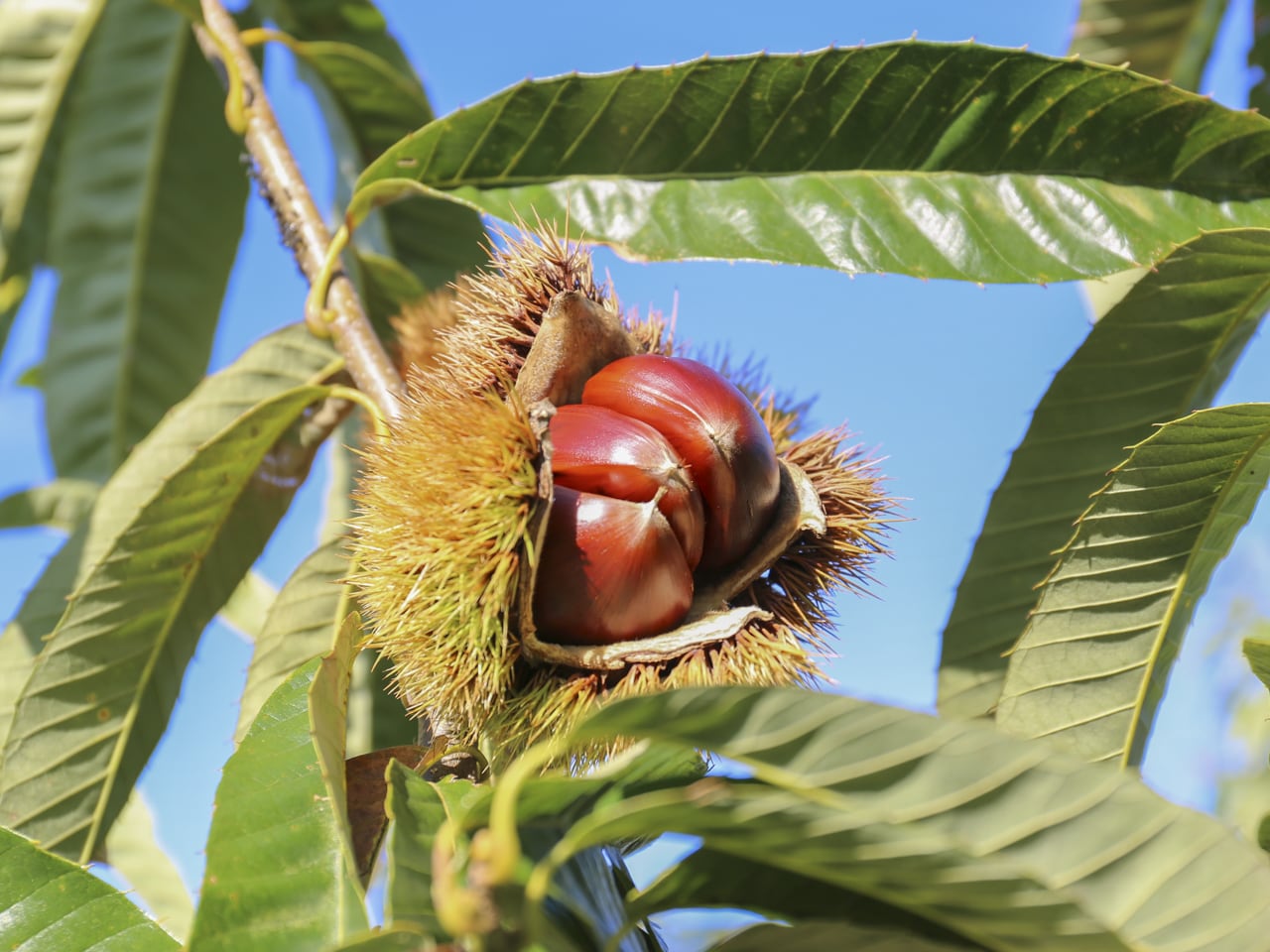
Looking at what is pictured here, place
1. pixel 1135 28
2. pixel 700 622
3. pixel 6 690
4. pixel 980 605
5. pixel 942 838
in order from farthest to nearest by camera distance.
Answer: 1. pixel 1135 28
2. pixel 6 690
3. pixel 980 605
4. pixel 700 622
5. pixel 942 838

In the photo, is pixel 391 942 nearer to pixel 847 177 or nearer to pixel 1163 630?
pixel 1163 630

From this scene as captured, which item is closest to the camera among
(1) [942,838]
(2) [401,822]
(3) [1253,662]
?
(1) [942,838]

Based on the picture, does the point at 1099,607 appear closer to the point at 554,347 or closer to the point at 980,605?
the point at 980,605

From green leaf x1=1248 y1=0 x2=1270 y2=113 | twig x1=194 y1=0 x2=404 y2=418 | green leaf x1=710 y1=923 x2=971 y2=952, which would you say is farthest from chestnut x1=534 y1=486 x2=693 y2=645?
green leaf x1=1248 y1=0 x2=1270 y2=113

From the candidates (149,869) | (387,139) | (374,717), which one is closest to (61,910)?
(374,717)

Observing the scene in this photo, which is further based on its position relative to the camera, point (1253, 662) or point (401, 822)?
point (1253, 662)

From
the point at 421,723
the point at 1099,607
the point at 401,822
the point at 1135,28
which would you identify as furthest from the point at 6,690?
the point at 1135,28
